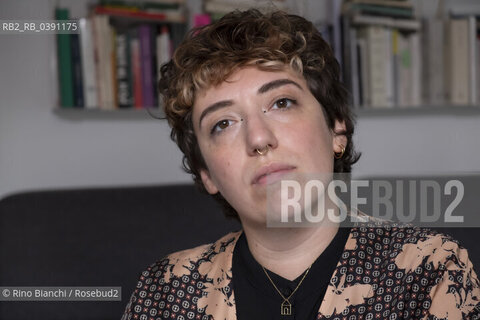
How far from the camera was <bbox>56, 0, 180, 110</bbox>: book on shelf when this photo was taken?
8.37 ft

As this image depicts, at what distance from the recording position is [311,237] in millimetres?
1363

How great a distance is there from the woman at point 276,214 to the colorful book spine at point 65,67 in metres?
1.14

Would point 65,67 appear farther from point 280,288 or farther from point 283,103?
point 280,288

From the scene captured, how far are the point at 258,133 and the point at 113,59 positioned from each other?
1.47 m

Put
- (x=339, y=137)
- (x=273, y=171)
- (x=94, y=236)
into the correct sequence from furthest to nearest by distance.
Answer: (x=94, y=236) < (x=339, y=137) < (x=273, y=171)

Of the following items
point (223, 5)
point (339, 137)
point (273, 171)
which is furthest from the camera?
point (223, 5)

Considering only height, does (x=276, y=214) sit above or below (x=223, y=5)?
below

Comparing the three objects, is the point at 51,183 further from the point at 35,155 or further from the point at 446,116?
the point at 446,116

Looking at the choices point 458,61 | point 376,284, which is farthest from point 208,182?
point 458,61

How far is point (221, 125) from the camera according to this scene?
A: 4.53 ft

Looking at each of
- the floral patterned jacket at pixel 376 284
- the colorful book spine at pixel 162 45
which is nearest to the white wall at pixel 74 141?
the colorful book spine at pixel 162 45

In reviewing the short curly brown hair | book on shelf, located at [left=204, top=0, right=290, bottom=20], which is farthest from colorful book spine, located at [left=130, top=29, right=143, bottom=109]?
the short curly brown hair

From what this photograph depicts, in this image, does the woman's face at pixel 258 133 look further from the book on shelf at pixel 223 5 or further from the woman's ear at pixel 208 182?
the book on shelf at pixel 223 5

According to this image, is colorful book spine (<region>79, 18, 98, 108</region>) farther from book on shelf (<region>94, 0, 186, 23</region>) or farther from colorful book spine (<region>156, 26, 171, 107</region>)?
colorful book spine (<region>156, 26, 171, 107</region>)
